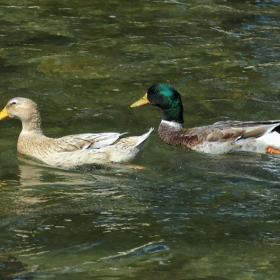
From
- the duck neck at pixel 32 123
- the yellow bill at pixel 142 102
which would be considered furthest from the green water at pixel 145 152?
the duck neck at pixel 32 123

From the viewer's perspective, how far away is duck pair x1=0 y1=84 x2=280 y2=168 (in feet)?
35.6

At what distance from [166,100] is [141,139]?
238 cm

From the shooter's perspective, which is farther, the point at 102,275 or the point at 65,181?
the point at 65,181

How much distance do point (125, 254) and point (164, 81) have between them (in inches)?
274

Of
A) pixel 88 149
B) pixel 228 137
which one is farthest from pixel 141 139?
pixel 228 137

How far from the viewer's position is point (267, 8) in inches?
722

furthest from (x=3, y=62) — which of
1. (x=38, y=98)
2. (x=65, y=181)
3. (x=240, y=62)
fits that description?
(x=65, y=181)

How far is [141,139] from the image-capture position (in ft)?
35.0

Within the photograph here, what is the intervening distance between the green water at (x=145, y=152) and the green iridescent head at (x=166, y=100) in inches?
11.1

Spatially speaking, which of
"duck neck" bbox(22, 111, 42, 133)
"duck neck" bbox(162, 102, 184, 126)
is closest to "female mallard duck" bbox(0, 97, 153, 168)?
"duck neck" bbox(22, 111, 42, 133)

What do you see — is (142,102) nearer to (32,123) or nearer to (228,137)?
(228,137)

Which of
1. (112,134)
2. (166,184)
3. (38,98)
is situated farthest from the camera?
(38,98)

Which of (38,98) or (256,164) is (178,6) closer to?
(38,98)

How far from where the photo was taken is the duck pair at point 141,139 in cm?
1084
